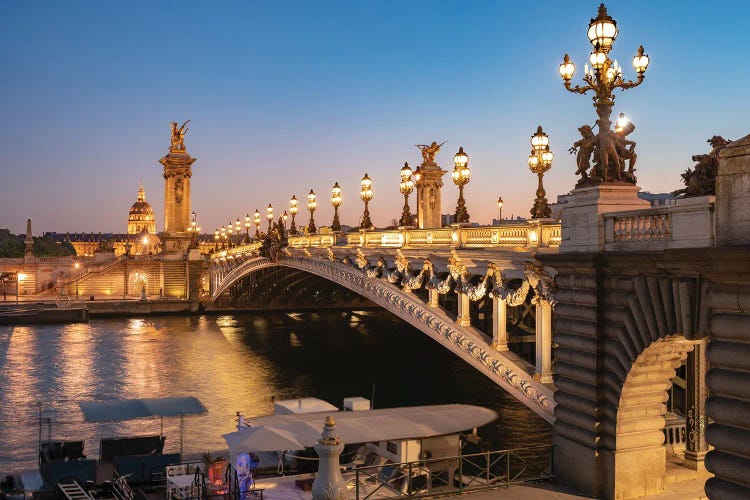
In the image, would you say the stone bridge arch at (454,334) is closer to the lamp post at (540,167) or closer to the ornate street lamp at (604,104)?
the lamp post at (540,167)

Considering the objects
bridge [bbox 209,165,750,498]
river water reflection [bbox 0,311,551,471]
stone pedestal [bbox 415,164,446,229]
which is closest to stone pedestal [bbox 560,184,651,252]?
bridge [bbox 209,165,750,498]

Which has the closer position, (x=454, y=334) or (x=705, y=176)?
(x=705, y=176)

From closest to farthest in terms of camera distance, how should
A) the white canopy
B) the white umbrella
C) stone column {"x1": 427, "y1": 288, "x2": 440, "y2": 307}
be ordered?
the white umbrella → the white canopy → stone column {"x1": 427, "y1": 288, "x2": 440, "y2": 307}

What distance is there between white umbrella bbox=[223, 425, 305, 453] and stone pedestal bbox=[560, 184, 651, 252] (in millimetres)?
6524

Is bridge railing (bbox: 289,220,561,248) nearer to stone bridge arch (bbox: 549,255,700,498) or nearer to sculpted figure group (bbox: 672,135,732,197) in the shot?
stone bridge arch (bbox: 549,255,700,498)

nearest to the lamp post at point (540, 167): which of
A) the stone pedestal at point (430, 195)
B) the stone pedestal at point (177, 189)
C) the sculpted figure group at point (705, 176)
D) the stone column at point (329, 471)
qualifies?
the sculpted figure group at point (705, 176)

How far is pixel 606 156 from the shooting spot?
1609 cm

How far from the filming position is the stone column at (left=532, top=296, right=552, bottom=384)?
2069 cm

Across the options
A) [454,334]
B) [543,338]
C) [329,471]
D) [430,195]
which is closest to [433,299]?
[454,334]

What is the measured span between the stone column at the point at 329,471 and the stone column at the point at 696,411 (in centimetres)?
818

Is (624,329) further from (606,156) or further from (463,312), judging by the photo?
(463,312)

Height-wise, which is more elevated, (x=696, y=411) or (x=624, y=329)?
(x=624, y=329)

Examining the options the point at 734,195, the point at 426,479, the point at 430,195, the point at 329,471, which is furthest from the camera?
the point at 430,195

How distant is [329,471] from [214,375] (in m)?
29.5
